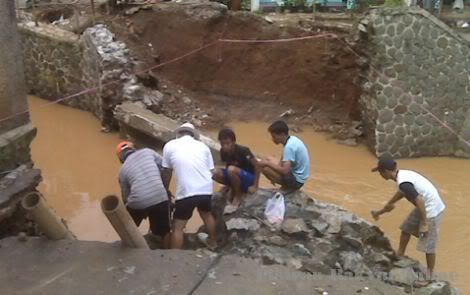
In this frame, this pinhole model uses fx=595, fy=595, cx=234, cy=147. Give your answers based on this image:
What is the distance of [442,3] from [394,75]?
6087 millimetres

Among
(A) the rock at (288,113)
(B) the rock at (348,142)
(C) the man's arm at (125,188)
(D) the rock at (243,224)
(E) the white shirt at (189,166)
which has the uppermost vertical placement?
(E) the white shirt at (189,166)

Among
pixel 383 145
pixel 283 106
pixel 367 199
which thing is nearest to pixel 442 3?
pixel 283 106

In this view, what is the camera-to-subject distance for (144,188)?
19.9 ft

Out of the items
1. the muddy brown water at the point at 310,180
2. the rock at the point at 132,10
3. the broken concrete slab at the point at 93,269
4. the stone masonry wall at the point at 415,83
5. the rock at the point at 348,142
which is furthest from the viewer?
the rock at the point at 132,10

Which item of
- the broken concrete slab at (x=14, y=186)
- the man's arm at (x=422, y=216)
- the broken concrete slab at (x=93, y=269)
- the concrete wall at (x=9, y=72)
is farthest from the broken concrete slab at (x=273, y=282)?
the concrete wall at (x=9, y=72)

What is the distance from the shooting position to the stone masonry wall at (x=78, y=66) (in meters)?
12.3

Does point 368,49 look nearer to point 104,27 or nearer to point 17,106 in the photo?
point 104,27

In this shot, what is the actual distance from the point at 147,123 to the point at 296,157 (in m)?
4.77

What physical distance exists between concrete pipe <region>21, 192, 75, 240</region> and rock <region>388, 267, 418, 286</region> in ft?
10.6

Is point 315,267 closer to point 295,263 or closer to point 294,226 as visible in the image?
point 295,263

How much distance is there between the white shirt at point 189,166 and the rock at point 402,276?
2033mm

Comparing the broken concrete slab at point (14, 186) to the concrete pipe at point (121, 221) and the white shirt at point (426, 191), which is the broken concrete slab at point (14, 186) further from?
the white shirt at point (426, 191)

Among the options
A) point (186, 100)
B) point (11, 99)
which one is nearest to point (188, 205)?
point (11, 99)

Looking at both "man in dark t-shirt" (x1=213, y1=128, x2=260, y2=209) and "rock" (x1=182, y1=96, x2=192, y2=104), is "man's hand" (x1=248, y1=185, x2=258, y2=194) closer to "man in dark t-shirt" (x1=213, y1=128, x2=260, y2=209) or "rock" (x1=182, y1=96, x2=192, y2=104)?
"man in dark t-shirt" (x1=213, y1=128, x2=260, y2=209)
